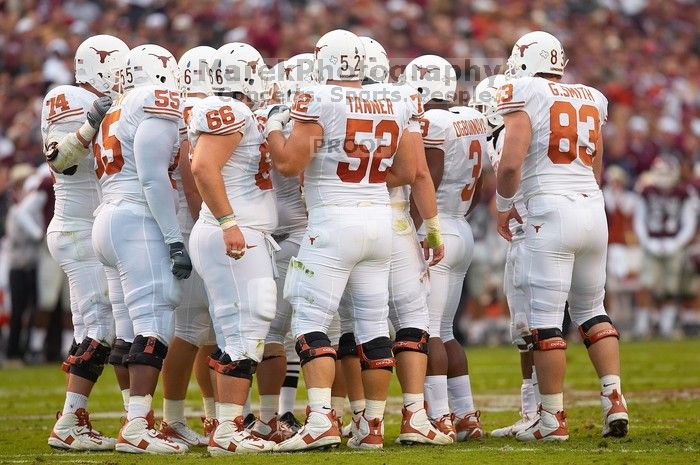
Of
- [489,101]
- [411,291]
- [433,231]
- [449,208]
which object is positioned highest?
[489,101]

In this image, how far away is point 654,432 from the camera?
7.96 m

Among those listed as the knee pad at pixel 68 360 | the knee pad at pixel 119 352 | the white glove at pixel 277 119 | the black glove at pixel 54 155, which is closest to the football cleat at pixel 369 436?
the knee pad at pixel 119 352

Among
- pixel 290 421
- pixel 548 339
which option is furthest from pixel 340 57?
pixel 290 421

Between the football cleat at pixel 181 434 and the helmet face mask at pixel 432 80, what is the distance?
2516mm

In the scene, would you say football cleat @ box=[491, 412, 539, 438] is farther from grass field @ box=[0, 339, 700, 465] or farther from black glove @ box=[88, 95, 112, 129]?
black glove @ box=[88, 95, 112, 129]

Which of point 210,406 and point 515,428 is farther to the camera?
point 210,406

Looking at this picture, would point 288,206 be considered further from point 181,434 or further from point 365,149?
point 181,434

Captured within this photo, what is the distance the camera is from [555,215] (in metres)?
7.61

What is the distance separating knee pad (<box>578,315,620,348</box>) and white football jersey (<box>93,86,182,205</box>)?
2555 mm

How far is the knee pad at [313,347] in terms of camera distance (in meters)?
7.16

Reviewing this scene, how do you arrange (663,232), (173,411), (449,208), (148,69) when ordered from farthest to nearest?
(663,232) < (449,208) < (173,411) < (148,69)

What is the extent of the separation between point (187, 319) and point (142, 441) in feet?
2.96

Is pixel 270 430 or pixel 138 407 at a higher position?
pixel 138 407

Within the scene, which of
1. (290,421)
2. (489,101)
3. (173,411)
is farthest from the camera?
(489,101)
